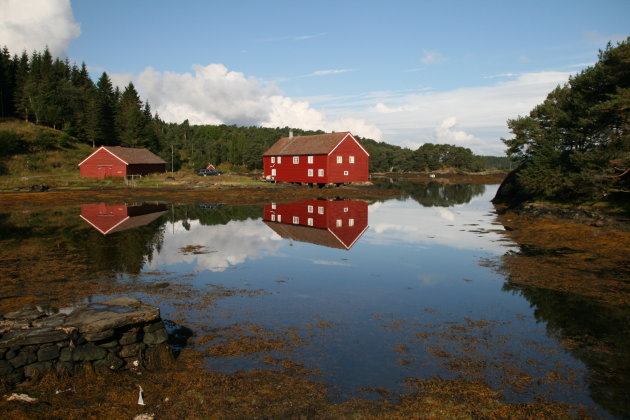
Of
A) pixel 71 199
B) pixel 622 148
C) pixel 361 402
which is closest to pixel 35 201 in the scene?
pixel 71 199

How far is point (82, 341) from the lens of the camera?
7.95m

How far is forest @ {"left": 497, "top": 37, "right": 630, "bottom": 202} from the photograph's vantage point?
86.3 feet

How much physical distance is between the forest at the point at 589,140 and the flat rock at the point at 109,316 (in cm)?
2710

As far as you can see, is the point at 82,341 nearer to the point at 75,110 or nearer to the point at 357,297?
the point at 357,297

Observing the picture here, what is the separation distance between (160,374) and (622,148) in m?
28.6

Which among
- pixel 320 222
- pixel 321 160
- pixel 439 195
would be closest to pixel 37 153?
pixel 321 160

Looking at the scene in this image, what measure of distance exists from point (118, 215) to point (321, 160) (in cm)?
3049

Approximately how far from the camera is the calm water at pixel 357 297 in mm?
8383

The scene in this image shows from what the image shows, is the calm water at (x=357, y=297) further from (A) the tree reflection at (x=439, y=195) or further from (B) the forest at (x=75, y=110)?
(B) the forest at (x=75, y=110)

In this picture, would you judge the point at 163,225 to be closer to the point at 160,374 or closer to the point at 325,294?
the point at 325,294

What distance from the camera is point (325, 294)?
13.3 metres

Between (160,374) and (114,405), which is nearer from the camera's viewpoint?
(114,405)

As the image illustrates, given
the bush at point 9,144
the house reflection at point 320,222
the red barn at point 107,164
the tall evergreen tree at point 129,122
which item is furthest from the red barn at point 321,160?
the bush at point 9,144

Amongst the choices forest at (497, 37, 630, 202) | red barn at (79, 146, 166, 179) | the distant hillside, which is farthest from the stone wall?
the distant hillside
